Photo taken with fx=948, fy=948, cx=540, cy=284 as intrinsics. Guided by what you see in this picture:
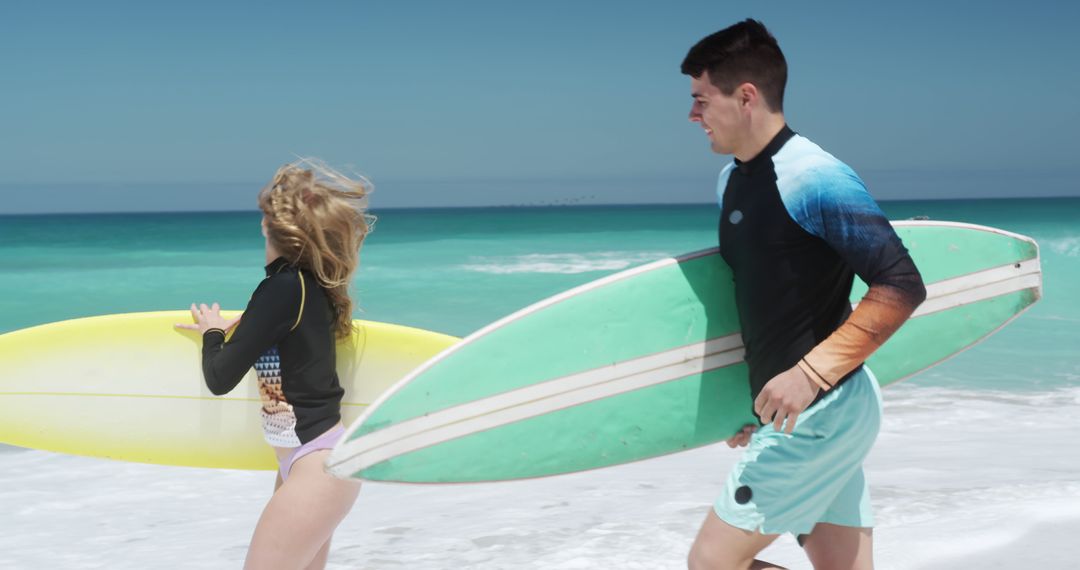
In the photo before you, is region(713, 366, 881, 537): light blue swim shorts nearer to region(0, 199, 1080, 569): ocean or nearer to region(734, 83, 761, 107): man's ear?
region(734, 83, 761, 107): man's ear

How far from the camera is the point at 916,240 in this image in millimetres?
2238

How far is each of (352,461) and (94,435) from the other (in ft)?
4.22

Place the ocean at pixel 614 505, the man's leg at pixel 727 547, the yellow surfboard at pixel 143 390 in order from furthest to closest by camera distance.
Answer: the ocean at pixel 614 505
the yellow surfboard at pixel 143 390
the man's leg at pixel 727 547

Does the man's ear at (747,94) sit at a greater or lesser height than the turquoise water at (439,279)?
greater

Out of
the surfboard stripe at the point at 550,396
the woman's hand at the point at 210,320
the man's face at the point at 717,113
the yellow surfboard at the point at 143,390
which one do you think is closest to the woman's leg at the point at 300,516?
the surfboard stripe at the point at 550,396

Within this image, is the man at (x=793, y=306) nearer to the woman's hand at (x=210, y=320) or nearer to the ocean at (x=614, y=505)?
the woman's hand at (x=210, y=320)

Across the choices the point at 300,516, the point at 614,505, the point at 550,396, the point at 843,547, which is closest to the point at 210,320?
the point at 300,516

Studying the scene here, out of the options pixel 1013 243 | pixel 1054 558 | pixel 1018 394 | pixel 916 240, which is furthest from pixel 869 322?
pixel 1018 394

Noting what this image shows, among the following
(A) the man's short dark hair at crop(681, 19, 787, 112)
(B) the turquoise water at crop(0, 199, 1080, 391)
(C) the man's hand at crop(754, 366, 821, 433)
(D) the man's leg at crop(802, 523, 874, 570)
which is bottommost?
(B) the turquoise water at crop(0, 199, 1080, 391)

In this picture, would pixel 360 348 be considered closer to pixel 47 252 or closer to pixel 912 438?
pixel 912 438

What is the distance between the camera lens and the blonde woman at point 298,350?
1840 millimetres

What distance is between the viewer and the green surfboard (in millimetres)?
1992

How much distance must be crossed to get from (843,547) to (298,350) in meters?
1.11

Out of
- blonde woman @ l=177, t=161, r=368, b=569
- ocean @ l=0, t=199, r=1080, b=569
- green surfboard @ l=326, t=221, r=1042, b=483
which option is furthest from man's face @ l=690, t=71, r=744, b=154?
ocean @ l=0, t=199, r=1080, b=569
